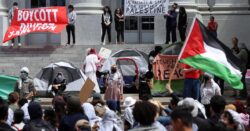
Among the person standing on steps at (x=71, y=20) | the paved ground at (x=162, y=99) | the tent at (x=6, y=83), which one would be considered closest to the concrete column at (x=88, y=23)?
the person standing on steps at (x=71, y=20)

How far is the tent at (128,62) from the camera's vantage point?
2894cm

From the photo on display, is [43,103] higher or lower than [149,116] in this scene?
lower

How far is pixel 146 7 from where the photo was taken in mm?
31828

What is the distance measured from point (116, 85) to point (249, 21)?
11.4 metres

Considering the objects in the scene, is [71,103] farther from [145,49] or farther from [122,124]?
[145,49]

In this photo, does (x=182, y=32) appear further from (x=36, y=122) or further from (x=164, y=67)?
(x=36, y=122)

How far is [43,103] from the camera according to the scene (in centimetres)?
2497

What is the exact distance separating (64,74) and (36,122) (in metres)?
16.4

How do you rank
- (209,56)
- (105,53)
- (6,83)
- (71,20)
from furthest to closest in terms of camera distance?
1. (71,20)
2. (105,53)
3. (6,83)
4. (209,56)

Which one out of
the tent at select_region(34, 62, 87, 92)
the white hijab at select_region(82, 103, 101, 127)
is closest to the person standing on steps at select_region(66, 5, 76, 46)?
the tent at select_region(34, 62, 87, 92)

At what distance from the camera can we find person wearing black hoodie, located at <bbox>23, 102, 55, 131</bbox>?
1160 centimetres

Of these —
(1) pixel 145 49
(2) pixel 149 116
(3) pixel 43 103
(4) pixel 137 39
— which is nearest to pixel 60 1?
(4) pixel 137 39

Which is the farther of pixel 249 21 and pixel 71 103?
pixel 249 21

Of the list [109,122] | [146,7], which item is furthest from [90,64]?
[109,122]
